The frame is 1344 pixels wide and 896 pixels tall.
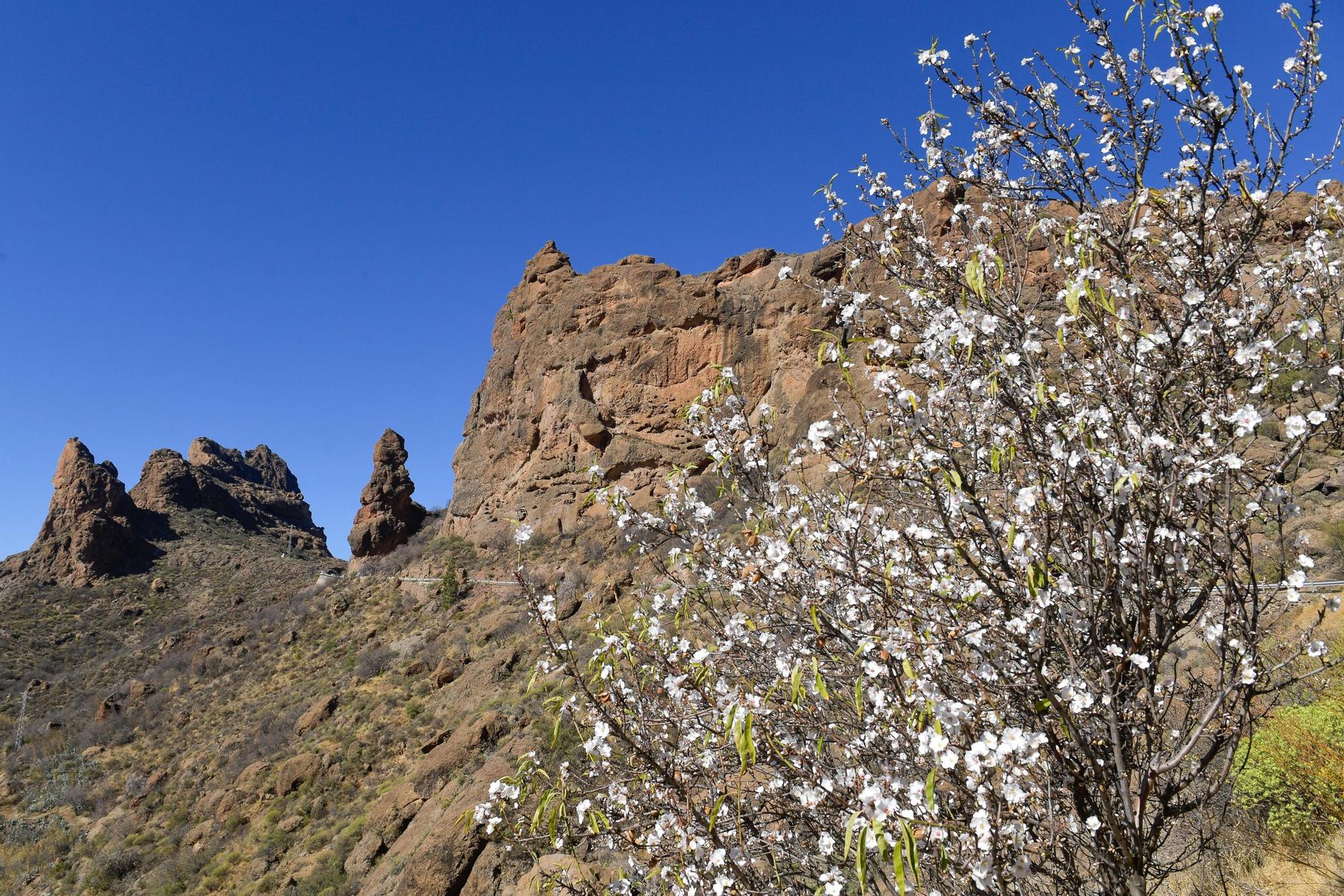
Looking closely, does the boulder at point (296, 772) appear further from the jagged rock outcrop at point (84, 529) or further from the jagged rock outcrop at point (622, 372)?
the jagged rock outcrop at point (84, 529)

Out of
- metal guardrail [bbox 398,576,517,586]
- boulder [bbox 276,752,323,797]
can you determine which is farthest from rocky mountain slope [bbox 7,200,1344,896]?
metal guardrail [bbox 398,576,517,586]

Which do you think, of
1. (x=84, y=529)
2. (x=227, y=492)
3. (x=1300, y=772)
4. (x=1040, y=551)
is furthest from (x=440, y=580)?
(x=227, y=492)

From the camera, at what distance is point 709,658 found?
10.7 feet

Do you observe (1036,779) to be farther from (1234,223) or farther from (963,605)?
(1234,223)

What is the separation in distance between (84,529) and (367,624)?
101 feet

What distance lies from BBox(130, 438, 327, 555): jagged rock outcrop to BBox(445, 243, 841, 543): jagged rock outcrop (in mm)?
32702

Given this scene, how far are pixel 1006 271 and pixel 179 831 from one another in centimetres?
2344

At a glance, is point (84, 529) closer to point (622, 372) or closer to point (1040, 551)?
point (622, 372)

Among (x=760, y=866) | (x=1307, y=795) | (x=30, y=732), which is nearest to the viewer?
(x=760, y=866)

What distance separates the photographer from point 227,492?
64562 millimetres

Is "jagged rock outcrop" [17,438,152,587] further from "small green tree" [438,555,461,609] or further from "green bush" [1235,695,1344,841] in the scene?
"green bush" [1235,695,1344,841]

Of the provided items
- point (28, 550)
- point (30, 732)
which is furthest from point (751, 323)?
point (28, 550)

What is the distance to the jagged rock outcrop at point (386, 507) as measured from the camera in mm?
39312

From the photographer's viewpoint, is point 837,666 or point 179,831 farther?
point 179,831
